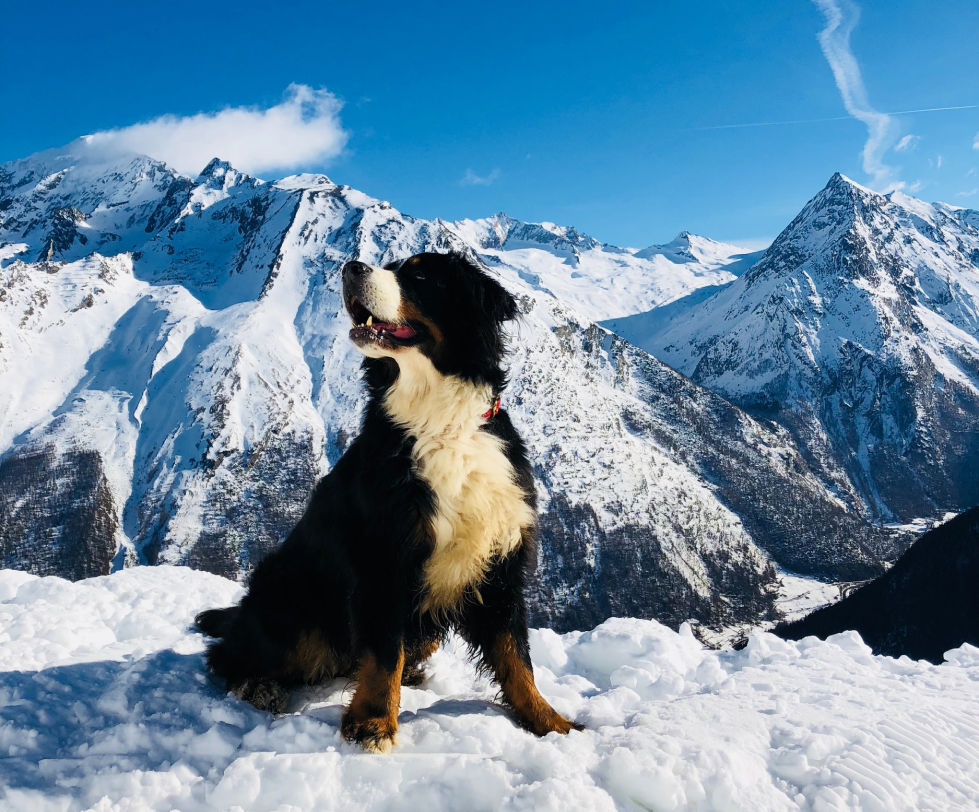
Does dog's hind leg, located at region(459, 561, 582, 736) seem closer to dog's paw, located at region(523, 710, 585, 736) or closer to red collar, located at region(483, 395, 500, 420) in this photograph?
dog's paw, located at region(523, 710, 585, 736)

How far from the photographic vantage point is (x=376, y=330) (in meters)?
4.85

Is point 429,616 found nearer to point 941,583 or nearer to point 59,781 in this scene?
point 59,781

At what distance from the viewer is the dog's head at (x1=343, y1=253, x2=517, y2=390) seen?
4.81 metres

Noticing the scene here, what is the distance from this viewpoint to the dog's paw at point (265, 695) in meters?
5.20

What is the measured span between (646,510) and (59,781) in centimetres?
19897

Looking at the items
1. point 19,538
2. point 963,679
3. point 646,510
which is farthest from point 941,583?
point 19,538

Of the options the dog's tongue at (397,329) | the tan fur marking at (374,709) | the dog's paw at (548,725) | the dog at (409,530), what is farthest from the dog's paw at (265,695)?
the dog's tongue at (397,329)

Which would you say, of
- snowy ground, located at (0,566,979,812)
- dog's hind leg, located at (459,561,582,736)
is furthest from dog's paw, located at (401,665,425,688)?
dog's hind leg, located at (459,561,582,736)

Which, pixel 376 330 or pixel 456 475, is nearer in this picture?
pixel 456 475

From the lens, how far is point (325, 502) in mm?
5254

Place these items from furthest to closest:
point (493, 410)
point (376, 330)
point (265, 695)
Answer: point (265, 695)
point (493, 410)
point (376, 330)

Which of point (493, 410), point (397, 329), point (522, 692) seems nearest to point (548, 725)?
point (522, 692)

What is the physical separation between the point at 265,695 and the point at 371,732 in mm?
1273

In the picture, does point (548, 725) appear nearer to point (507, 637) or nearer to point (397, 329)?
point (507, 637)
